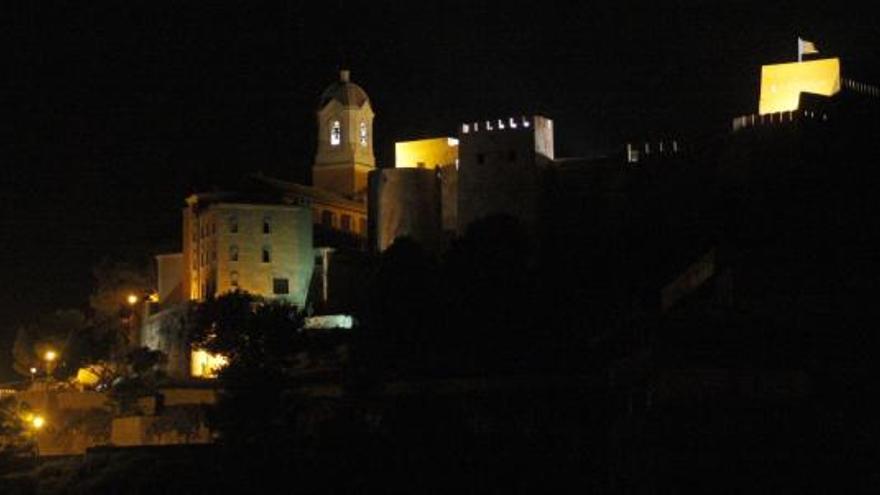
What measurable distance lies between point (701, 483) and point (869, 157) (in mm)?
21647

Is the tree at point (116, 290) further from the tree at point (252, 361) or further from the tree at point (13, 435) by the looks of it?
the tree at point (13, 435)

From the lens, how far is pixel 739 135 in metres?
55.3

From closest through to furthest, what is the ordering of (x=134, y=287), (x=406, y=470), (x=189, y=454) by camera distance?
1. (x=406, y=470)
2. (x=189, y=454)
3. (x=134, y=287)

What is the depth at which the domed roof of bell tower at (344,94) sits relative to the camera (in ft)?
232

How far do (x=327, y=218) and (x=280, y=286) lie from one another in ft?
21.5

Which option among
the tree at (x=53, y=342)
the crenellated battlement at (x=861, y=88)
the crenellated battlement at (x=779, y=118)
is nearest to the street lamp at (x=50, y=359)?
the tree at (x=53, y=342)

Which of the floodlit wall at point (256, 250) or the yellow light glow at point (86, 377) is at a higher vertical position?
the floodlit wall at point (256, 250)

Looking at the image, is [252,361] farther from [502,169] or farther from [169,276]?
[169,276]

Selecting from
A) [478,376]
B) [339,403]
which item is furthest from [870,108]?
[339,403]

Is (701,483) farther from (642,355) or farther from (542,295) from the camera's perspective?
(542,295)

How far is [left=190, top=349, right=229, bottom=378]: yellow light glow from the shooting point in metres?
58.1

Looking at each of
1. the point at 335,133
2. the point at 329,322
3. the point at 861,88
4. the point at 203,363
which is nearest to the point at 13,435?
the point at 203,363

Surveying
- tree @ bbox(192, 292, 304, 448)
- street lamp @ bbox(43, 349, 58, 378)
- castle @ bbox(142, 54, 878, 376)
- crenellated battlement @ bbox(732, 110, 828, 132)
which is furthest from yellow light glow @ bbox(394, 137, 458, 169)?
street lamp @ bbox(43, 349, 58, 378)

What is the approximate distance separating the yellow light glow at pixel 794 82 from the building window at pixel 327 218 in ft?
55.5
